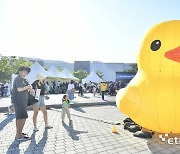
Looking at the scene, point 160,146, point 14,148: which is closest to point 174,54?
point 160,146

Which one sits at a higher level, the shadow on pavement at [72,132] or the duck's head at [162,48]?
the duck's head at [162,48]

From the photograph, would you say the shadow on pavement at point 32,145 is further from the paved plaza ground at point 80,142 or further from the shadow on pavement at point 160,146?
the shadow on pavement at point 160,146

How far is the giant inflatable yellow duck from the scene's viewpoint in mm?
5754

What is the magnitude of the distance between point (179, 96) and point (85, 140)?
8.56 feet

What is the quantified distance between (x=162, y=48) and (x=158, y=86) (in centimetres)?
99

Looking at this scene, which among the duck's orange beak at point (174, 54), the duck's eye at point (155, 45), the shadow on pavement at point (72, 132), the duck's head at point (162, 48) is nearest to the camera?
the duck's orange beak at point (174, 54)

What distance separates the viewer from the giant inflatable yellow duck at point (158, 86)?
575cm

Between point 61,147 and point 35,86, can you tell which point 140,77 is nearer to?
point 61,147

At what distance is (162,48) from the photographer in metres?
6.06

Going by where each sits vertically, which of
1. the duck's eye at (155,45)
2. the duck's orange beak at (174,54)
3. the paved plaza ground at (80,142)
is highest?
the duck's eye at (155,45)

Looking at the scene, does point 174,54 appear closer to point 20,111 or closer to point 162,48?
point 162,48

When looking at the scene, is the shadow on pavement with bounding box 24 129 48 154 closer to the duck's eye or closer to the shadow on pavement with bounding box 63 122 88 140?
the shadow on pavement with bounding box 63 122 88 140

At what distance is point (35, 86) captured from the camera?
8.10 meters

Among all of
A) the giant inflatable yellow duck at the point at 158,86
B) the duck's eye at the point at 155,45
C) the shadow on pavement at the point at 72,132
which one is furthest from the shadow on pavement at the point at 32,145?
the duck's eye at the point at 155,45
